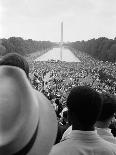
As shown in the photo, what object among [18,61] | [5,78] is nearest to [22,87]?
[5,78]

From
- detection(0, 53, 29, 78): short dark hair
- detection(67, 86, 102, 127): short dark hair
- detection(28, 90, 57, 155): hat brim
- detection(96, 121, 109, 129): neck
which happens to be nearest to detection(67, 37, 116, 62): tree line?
detection(96, 121, 109, 129): neck

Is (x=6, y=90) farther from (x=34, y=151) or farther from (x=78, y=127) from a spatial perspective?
(x=78, y=127)

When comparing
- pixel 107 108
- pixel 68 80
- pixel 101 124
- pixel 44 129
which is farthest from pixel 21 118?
pixel 68 80

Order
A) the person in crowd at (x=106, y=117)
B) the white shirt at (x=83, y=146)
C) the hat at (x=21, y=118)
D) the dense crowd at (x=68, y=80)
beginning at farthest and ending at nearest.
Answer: the dense crowd at (x=68, y=80) → the person in crowd at (x=106, y=117) → the white shirt at (x=83, y=146) → the hat at (x=21, y=118)

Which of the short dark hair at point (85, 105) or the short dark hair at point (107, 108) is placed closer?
the short dark hair at point (85, 105)

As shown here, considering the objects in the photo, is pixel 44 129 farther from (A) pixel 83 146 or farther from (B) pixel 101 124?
(B) pixel 101 124

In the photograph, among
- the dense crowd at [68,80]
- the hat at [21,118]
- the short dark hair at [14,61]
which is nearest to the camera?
the hat at [21,118]

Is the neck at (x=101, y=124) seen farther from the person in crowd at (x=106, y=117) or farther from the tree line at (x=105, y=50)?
the tree line at (x=105, y=50)

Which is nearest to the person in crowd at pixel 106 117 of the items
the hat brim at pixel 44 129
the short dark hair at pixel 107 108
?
the short dark hair at pixel 107 108

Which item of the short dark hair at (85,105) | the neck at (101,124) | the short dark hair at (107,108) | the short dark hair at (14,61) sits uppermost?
the short dark hair at (14,61)
